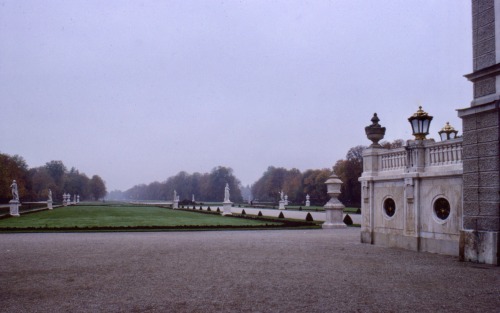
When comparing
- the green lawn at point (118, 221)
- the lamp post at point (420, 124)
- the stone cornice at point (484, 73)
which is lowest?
the green lawn at point (118, 221)

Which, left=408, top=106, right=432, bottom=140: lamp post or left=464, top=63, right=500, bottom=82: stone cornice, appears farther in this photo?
left=408, top=106, right=432, bottom=140: lamp post

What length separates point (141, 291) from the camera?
339 inches

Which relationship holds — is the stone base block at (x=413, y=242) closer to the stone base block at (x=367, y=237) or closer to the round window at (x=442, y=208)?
the stone base block at (x=367, y=237)

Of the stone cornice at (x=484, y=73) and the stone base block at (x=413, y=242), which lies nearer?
the stone cornice at (x=484, y=73)

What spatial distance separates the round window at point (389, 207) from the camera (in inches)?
691

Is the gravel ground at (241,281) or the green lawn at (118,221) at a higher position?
the gravel ground at (241,281)

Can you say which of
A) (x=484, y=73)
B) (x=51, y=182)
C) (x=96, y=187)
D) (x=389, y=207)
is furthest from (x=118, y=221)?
(x=96, y=187)

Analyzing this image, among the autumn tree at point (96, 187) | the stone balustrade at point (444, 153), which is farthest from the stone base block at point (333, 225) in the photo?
the autumn tree at point (96, 187)

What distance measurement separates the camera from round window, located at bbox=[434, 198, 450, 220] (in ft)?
48.8

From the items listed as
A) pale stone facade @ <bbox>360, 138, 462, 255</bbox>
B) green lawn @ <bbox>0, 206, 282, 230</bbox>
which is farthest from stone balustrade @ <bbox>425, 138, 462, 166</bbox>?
green lawn @ <bbox>0, 206, 282, 230</bbox>

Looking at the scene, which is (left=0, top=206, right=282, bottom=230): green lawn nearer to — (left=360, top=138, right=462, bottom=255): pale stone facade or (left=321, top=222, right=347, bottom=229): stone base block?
(left=321, top=222, right=347, bottom=229): stone base block

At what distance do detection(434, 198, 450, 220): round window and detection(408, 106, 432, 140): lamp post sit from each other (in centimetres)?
258

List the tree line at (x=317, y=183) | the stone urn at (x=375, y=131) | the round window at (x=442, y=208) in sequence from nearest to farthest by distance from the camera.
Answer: the round window at (x=442, y=208) < the stone urn at (x=375, y=131) < the tree line at (x=317, y=183)

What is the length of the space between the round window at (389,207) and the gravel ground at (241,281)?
93.8 inches
